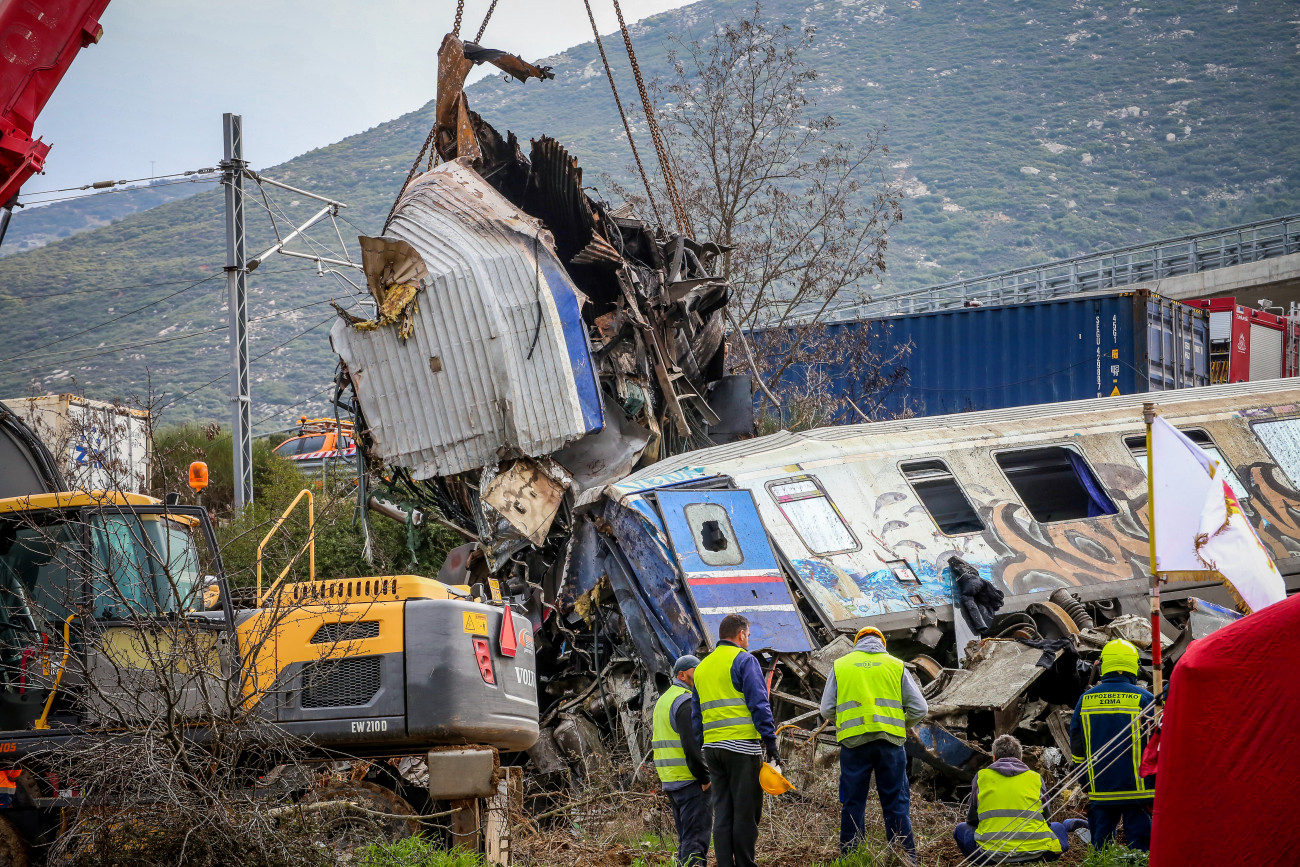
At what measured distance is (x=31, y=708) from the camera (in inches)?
274

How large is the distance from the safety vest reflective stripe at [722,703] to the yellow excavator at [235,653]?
1.33 meters

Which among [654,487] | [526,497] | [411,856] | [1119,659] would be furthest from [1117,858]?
[526,497]

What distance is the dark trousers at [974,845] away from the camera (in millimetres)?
7305

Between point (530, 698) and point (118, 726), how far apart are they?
288 centimetres

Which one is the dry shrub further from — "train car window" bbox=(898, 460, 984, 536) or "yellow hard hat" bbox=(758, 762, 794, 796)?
"train car window" bbox=(898, 460, 984, 536)

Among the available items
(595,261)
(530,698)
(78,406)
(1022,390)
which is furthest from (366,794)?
(1022,390)

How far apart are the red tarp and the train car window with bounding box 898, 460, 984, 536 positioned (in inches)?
325

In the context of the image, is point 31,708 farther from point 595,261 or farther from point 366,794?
point 595,261

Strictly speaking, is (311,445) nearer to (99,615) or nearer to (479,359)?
(479,359)

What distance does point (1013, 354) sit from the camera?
25.2m

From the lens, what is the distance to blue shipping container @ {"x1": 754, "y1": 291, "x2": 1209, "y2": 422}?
78.1ft

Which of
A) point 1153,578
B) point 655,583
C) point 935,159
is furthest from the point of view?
point 935,159

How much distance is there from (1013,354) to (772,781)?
787 inches

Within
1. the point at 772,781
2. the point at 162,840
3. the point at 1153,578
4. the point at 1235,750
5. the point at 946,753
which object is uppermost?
the point at 1235,750
